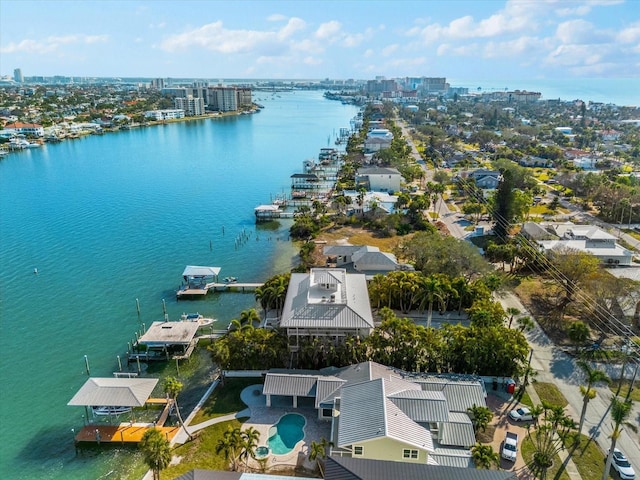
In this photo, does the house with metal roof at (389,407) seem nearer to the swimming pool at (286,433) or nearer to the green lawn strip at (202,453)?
the swimming pool at (286,433)

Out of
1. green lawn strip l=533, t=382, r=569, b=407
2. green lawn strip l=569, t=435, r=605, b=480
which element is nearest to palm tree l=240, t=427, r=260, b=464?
green lawn strip l=569, t=435, r=605, b=480

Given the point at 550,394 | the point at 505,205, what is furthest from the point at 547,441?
the point at 505,205

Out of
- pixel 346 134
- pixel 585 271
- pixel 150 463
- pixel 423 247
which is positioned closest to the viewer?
pixel 150 463

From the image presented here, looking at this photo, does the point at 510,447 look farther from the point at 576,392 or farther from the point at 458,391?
the point at 576,392

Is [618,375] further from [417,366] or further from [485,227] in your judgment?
[485,227]

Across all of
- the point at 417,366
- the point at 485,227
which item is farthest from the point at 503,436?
the point at 485,227

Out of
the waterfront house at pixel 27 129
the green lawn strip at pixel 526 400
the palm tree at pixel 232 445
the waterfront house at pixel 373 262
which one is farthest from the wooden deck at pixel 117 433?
the waterfront house at pixel 27 129
